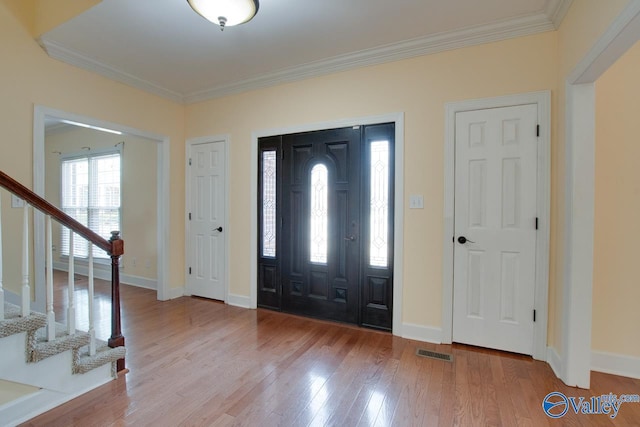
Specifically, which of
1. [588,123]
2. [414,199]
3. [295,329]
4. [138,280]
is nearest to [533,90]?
[588,123]

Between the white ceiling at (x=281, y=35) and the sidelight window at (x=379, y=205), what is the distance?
3.06ft

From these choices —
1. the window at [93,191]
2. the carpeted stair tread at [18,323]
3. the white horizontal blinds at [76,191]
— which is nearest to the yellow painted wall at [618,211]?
the carpeted stair tread at [18,323]

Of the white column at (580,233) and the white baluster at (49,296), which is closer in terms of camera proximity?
the white baluster at (49,296)

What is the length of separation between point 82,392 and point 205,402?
2.85 feet

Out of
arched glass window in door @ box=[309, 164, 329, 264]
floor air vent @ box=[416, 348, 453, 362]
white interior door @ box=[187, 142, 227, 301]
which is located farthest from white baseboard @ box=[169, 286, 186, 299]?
floor air vent @ box=[416, 348, 453, 362]

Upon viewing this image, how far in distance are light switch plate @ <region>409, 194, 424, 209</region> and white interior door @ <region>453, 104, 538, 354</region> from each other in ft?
1.01

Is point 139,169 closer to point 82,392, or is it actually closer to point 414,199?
point 82,392

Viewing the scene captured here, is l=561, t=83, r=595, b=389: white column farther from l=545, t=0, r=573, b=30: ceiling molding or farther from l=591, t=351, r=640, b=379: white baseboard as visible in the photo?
l=545, t=0, r=573, b=30: ceiling molding

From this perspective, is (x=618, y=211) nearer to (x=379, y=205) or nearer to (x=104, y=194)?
(x=379, y=205)

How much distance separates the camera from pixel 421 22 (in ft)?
7.92

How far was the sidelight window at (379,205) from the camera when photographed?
9.55ft

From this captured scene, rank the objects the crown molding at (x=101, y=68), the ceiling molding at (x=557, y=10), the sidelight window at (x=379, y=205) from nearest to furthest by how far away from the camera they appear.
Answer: the ceiling molding at (x=557, y=10), the crown molding at (x=101, y=68), the sidelight window at (x=379, y=205)

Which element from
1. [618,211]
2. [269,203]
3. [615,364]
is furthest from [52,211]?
[615,364]

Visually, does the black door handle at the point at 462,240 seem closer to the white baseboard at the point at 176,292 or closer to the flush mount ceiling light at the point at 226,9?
the flush mount ceiling light at the point at 226,9
